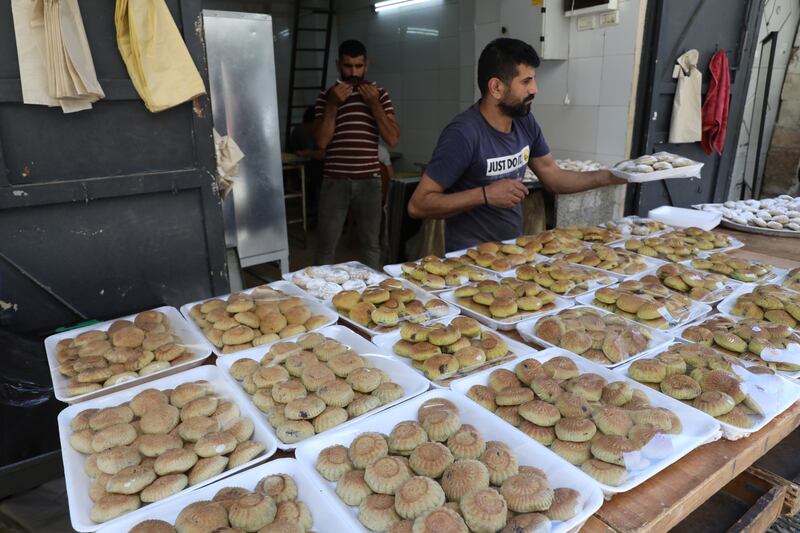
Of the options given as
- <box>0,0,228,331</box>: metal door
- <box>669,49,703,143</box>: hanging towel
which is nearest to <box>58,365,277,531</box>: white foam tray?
<box>0,0,228,331</box>: metal door

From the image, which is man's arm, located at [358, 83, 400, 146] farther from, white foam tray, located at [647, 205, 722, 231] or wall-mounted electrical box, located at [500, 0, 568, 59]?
white foam tray, located at [647, 205, 722, 231]

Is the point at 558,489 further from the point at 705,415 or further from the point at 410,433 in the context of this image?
the point at 705,415

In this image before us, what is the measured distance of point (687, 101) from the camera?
16.4 feet

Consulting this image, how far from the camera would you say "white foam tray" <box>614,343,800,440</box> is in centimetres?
122

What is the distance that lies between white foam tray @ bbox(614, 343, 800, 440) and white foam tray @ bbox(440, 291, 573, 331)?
418 millimetres

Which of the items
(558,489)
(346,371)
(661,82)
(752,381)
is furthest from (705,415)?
(661,82)

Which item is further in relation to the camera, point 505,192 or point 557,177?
point 557,177

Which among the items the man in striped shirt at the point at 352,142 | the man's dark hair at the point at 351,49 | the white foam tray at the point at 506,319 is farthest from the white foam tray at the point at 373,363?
the man's dark hair at the point at 351,49

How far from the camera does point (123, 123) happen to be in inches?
91.3

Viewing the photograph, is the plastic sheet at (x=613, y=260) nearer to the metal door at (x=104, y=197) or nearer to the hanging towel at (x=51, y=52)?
the metal door at (x=104, y=197)

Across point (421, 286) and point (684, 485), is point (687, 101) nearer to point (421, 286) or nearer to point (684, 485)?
point (421, 286)

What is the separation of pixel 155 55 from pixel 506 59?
166 cm

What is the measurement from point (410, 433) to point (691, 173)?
2.51m

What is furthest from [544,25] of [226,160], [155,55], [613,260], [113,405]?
[113,405]
